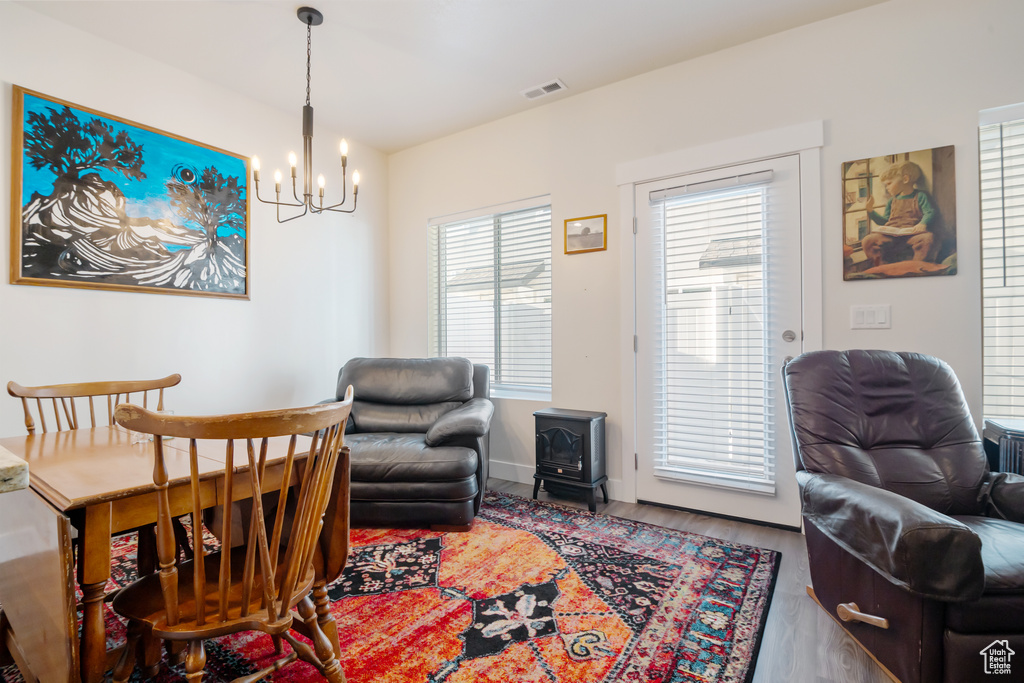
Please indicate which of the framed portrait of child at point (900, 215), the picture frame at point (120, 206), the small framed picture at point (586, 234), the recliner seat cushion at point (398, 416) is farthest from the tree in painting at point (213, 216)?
the framed portrait of child at point (900, 215)

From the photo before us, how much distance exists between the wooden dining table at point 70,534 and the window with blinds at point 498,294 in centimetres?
239

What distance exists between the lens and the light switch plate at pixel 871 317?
7.79 ft

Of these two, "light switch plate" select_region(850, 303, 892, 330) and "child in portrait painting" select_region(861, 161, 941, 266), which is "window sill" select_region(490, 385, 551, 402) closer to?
"light switch plate" select_region(850, 303, 892, 330)

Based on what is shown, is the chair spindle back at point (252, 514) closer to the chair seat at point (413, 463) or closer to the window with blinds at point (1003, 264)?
the chair seat at point (413, 463)

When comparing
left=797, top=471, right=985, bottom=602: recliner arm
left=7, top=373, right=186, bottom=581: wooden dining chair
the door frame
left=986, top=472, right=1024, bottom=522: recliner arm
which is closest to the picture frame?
left=7, top=373, right=186, bottom=581: wooden dining chair

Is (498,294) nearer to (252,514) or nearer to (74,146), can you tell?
(74,146)

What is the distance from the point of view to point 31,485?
1217 millimetres

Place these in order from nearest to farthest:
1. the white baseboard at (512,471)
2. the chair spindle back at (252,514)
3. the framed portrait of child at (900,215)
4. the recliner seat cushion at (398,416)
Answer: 1. the chair spindle back at (252,514)
2. the framed portrait of child at (900,215)
3. the recliner seat cushion at (398,416)
4. the white baseboard at (512,471)

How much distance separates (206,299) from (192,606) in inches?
98.7

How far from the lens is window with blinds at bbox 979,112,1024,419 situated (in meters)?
2.11

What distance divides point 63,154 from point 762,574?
4.12 meters

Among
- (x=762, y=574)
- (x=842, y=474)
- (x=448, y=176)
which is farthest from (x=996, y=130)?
(x=448, y=176)

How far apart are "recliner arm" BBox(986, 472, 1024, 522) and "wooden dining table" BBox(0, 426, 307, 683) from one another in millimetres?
2405

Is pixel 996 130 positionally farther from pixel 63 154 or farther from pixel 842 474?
pixel 63 154
